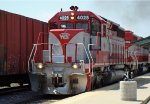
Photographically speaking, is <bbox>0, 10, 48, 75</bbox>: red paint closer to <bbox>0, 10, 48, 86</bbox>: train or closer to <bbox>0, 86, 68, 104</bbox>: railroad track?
<bbox>0, 10, 48, 86</bbox>: train

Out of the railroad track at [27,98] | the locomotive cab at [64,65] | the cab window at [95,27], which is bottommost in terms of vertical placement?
the railroad track at [27,98]

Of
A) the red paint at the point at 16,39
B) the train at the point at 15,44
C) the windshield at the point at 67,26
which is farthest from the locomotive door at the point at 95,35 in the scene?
the train at the point at 15,44

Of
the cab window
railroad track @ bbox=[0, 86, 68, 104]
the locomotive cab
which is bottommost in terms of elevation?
railroad track @ bbox=[0, 86, 68, 104]

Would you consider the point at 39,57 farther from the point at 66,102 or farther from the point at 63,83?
the point at 66,102

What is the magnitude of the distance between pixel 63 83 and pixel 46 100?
38.9 inches

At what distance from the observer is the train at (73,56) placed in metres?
15.6

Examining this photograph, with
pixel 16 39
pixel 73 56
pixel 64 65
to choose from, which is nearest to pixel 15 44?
pixel 16 39

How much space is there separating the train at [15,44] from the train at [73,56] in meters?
0.88

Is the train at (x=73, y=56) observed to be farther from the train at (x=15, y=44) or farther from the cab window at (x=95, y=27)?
the train at (x=15, y=44)

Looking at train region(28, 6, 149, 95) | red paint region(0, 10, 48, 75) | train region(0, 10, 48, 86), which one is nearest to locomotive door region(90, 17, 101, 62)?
train region(28, 6, 149, 95)

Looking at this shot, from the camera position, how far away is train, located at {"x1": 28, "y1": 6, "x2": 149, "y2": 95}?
15648 mm

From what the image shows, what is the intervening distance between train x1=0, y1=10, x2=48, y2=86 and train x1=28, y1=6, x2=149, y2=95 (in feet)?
2.89

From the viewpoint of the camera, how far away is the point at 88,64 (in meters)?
15.8

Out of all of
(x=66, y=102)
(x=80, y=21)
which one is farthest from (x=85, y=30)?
(x=66, y=102)
